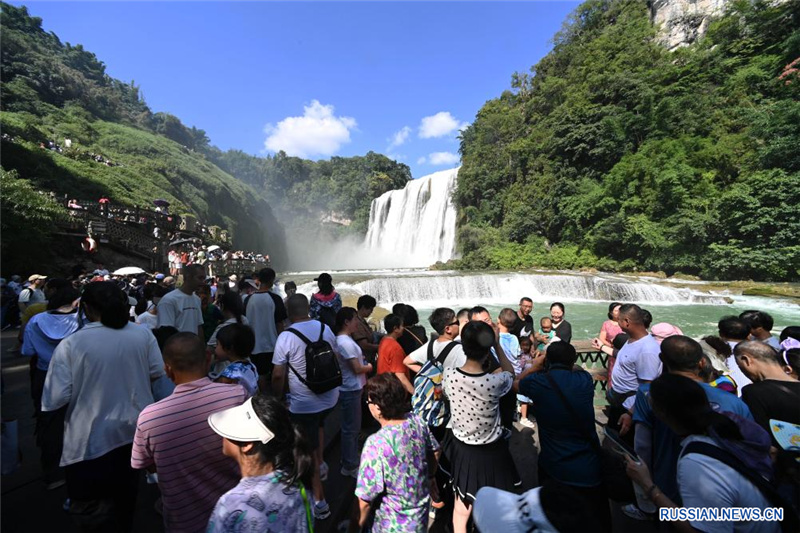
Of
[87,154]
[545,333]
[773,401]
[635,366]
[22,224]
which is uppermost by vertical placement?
[87,154]

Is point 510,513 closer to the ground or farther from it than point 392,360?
farther from it

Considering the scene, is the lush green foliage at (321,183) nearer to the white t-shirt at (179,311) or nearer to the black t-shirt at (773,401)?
the white t-shirt at (179,311)

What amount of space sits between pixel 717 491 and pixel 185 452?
2.21m

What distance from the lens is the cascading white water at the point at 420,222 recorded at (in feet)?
112

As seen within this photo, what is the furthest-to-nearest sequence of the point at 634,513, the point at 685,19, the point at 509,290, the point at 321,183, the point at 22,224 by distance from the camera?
the point at 321,183, the point at 685,19, the point at 509,290, the point at 22,224, the point at 634,513

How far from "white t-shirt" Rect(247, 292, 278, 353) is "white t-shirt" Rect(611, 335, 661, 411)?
339 centimetres

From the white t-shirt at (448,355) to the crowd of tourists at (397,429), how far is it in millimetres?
11

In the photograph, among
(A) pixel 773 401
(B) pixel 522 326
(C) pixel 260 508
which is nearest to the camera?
(C) pixel 260 508

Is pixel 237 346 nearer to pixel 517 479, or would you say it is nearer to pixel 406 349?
pixel 406 349

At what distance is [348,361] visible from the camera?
2787 mm

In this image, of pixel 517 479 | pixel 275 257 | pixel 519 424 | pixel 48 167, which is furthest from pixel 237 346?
pixel 275 257

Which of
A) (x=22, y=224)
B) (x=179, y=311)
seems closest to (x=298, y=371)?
(x=179, y=311)

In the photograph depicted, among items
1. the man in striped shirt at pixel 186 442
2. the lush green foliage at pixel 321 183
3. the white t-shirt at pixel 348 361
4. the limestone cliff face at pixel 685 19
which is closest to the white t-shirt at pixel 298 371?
the white t-shirt at pixel 348 361

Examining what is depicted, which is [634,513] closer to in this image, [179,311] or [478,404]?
[478,404]
